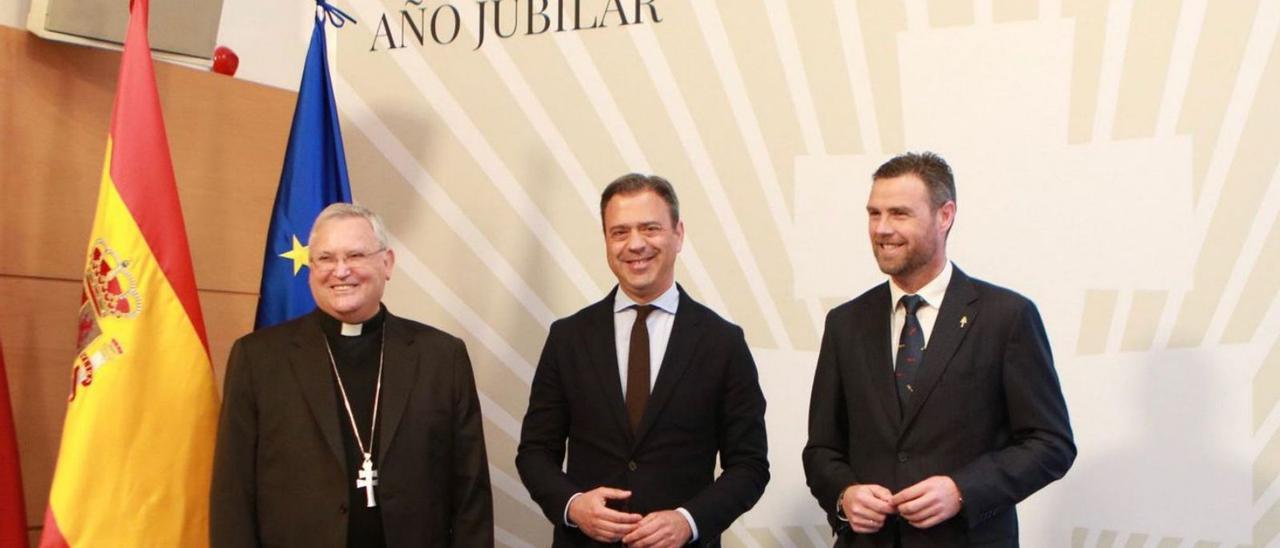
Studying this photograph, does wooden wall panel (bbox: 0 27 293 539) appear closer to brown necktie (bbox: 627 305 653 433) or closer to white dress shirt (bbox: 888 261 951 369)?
brown necktie (bbox: 627 305 653 433)

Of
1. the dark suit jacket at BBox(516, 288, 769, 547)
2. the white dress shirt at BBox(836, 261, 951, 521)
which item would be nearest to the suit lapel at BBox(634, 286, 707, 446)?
the dark suit jacket at BBox(516, 288, 769, 547)

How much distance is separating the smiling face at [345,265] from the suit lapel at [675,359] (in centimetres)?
60

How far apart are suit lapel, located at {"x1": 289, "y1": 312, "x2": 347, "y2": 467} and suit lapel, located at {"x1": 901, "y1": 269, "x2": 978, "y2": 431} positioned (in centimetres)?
121

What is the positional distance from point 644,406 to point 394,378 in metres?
0.57

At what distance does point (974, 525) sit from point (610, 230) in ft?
3.45

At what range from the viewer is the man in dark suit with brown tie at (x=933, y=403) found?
2488 millimetres

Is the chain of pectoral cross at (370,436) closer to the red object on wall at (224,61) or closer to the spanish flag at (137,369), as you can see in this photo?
the spanish flag at (137,369)

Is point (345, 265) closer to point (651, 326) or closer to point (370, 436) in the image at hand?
point (370, 436)

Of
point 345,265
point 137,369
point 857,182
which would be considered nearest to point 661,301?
point 345,265

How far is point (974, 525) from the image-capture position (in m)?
2.48

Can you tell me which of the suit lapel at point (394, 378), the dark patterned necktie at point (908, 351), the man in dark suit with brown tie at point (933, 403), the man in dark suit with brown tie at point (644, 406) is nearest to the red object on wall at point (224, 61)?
the suit lapel at point (394, 378)

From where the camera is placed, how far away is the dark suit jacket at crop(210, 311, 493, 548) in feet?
9.20

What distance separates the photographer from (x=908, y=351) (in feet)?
8.69

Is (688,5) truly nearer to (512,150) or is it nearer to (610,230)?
(512,150)
